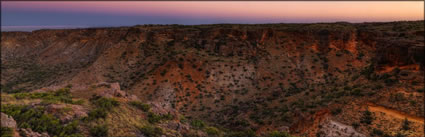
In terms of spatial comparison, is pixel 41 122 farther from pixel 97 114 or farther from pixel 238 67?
pixel 238 67

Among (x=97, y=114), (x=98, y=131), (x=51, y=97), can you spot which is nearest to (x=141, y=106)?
(x=97, y=114)

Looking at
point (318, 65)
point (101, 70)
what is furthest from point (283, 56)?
point (101, 70)

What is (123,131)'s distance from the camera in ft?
41.0

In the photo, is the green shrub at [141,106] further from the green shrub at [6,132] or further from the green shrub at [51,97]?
the green shrub at [6,132]

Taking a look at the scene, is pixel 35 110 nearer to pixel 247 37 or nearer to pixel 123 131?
pixel 123 131

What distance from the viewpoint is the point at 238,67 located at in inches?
1500

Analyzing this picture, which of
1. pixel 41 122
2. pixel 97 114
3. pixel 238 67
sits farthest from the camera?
pixel 238 67

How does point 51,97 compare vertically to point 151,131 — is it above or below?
above

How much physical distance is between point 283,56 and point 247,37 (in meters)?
7.85

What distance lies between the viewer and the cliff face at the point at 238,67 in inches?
842

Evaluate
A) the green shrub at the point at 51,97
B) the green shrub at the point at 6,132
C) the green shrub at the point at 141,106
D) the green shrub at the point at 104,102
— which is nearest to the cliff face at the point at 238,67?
the green shrub at the point at 51,97

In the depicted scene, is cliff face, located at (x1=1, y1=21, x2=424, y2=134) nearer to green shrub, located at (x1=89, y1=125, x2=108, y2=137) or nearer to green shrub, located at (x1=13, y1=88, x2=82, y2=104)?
green shrub, located at (x1=13, y1=88, x2=82, y2=104)

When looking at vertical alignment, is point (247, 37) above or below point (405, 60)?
above

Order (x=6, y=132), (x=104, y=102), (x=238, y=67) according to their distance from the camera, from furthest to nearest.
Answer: (x=238, y=67)
(x=104, y=102)
(x=6, y=132)
